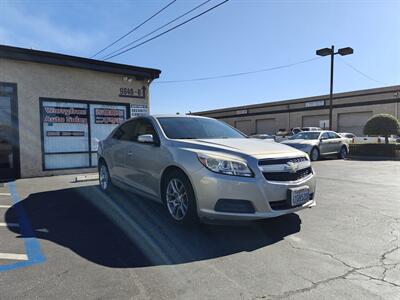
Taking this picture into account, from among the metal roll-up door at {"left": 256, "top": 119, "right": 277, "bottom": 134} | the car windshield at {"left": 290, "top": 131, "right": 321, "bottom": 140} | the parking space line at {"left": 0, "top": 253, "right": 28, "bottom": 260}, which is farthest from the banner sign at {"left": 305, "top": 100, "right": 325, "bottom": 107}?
the parking space line at {"left": 0, "top": 253, "right": 28, "bottom": 260}

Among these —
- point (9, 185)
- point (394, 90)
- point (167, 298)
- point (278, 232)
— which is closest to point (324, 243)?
point (278, 232)

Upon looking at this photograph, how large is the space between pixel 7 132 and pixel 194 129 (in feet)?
22.4

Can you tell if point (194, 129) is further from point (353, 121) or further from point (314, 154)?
point (353, 121)

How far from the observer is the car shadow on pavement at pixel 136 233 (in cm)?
370

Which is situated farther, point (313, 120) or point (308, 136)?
Answer: point (313, 120)

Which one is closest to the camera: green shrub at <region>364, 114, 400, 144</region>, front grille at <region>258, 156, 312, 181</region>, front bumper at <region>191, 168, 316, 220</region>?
front bumper at <region>191, 168, 316, 220</region>

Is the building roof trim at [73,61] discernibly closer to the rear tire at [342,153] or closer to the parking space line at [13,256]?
the parking space line at [13,256]

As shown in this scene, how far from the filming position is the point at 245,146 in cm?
455

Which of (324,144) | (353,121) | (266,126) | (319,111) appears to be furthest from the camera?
(266,126)

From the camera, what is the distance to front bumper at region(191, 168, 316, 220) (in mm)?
3957

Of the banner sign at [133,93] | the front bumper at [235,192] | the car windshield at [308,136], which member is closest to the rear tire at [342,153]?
the car windshield at [308,136]

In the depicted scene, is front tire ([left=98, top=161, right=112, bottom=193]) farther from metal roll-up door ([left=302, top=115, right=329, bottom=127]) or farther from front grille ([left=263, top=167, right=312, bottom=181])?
metal roll-up door ([left=302, top=115, right=329, bottom=127])

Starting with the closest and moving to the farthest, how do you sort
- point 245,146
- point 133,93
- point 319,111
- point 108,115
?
point 245,146, point 108,115, point 133,93, point 319,111

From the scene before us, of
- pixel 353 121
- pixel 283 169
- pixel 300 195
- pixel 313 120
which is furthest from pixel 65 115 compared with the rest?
pixel 313 120
